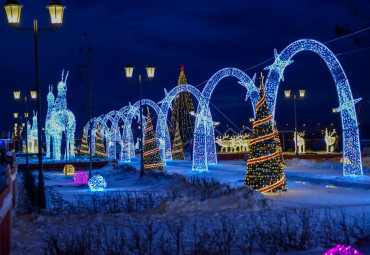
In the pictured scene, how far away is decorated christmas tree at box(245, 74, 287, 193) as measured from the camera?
52.0 ft

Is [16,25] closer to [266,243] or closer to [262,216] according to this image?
[262,216]

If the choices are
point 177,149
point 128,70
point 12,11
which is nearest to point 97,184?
point 128,70

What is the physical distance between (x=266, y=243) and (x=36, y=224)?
5103 mm

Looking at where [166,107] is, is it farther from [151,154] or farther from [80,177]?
[80,177]

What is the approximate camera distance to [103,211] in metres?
12.6

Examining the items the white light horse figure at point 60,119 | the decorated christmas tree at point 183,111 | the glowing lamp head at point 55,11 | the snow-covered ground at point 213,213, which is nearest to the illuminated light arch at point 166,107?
the white light horse figure at point 60,119

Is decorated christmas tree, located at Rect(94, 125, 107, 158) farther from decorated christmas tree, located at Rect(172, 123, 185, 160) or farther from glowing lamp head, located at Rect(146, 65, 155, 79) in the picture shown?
glowing lamp head, located at Rect(146, 65, 155, 79)

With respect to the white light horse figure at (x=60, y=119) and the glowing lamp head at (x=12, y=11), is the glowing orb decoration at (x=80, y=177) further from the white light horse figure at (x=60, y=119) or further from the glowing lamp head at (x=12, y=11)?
the white light horse figure at (x=60, y=119)

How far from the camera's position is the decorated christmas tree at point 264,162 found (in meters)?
15.9

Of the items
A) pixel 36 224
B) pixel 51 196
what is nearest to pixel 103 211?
pixel 36 224

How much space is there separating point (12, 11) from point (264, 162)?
873 centimetres

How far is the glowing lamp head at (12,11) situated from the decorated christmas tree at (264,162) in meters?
8.19

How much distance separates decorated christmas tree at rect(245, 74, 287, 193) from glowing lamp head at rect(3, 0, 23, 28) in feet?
26.9

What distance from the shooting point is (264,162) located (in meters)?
15.9
